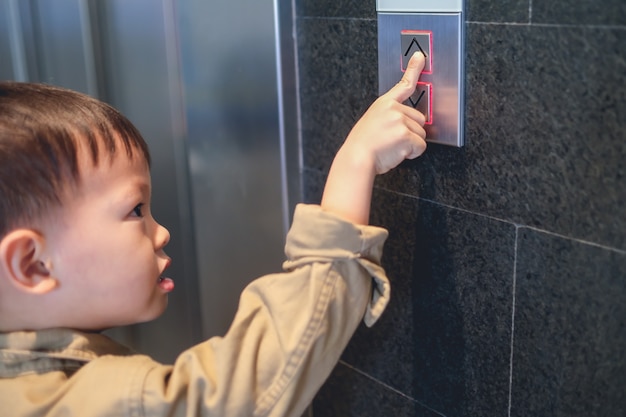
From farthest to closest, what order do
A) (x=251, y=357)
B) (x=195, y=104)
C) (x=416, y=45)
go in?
(x=195, y=104), (x=416, y=45), (x=251, y=357)

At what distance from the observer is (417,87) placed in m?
0.90

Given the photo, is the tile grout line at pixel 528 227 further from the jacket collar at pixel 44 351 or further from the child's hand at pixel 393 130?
the jacket collar at pixel 44 351

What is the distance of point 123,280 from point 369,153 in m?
0.28

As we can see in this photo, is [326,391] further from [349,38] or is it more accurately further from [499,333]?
[349,38]

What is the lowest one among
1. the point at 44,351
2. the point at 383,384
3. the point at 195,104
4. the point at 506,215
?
the point at 383,384

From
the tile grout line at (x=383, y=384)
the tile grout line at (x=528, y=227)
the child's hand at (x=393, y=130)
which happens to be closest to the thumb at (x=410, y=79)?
the child's hand at (x=393, y=130)

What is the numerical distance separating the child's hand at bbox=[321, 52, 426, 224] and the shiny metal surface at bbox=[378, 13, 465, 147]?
0.03 meters

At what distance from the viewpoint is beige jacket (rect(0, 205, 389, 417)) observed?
76 centimetres

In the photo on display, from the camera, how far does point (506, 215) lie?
849 millimetres

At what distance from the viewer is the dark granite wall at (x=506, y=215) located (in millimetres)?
751

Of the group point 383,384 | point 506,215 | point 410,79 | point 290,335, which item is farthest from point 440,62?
point 383,384

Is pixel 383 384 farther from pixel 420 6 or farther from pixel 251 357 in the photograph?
pixel 420 6

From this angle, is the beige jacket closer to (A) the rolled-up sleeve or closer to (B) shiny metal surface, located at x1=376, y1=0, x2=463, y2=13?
(A) the rolled-up sleeve

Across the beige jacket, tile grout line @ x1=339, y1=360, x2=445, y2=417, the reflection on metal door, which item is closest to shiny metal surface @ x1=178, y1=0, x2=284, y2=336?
the reflection on metal door
